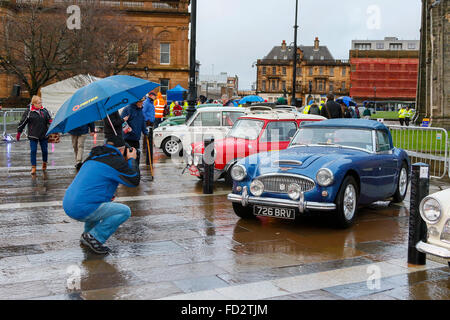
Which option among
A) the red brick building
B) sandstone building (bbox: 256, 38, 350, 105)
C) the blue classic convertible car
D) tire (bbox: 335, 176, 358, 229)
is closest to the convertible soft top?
the blue classic convertible car

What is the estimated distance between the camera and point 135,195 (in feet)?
33.1

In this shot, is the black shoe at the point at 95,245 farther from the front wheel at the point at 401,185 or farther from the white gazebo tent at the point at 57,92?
the white gazebo tent at the point at 57,92

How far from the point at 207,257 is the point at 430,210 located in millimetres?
2508

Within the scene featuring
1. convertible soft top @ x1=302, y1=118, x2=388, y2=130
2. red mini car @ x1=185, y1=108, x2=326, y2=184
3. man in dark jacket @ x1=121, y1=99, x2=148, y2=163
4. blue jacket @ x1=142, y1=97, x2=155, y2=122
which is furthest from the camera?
blue jacket @ x1=142, y1=97, x2=155, y2=122

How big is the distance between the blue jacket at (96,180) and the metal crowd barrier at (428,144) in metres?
9.45

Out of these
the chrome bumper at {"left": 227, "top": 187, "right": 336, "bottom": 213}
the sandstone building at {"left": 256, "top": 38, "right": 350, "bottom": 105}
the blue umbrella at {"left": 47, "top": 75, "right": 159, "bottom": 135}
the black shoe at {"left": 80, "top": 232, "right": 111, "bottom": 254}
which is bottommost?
the black shoe at {"left": 80, "top": 232, "right": 111, "bottom": 254}

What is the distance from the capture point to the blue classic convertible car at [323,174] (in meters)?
7.29

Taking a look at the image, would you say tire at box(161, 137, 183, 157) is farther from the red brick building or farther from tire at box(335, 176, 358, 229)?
the red brick building

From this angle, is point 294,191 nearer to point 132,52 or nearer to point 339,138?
point 339,138

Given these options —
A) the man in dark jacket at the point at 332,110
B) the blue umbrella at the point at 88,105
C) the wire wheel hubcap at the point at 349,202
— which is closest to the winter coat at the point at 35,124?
the blue umbrella at the point at 88,105

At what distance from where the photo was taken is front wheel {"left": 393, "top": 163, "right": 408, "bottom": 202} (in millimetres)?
9617

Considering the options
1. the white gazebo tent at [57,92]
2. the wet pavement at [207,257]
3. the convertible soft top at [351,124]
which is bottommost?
the wet pavement at [207,257]

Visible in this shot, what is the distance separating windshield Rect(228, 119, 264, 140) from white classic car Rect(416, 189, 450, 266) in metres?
5.79

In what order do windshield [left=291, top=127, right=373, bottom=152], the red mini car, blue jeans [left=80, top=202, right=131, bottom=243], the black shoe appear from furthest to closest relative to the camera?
the red mini car, windshield [left=291, top=127, right=373, bottom=152], the black shoe, blue jeans [left=80, top=202, right=131, bottom=243]
